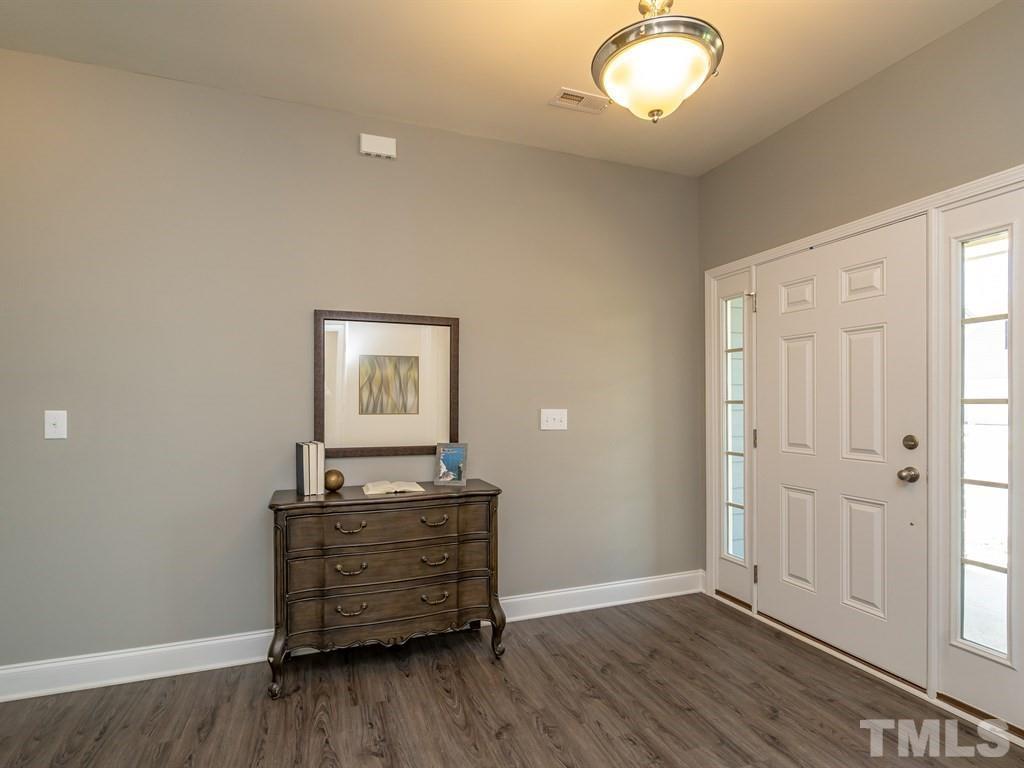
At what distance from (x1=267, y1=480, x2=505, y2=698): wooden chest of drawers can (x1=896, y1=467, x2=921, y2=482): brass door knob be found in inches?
73.8

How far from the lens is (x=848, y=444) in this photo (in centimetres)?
277

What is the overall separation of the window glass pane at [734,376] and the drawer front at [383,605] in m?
1.96

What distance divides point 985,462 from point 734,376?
146 cm

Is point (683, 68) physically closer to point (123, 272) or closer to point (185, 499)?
point (123, 272)

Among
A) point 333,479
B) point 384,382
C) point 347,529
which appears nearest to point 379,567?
point 347,529

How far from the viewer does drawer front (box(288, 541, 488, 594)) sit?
249cm

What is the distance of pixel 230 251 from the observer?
2.78 m

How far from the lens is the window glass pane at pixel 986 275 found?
2.16m

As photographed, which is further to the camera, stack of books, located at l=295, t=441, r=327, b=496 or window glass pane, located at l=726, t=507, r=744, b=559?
window glass pane, located at l=726, t=507, r=744, b=559

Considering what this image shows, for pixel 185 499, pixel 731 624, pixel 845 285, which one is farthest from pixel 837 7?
pixel 185 499

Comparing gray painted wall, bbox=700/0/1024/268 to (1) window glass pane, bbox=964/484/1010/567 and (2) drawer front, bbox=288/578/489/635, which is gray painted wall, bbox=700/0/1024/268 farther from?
(2) drawer front, bbox=288/578/489/635

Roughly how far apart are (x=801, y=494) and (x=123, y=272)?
361 cm

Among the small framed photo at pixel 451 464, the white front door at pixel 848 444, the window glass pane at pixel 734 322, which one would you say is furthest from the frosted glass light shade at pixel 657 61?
the window glass pane at pixel 734 322

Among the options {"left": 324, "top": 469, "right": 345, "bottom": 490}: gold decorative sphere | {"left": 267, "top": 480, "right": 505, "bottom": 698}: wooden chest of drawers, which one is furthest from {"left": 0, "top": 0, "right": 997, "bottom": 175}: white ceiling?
{"left": 267, "top": 480, "right": 505, "bottom": 698}: wooden chest of drawers
